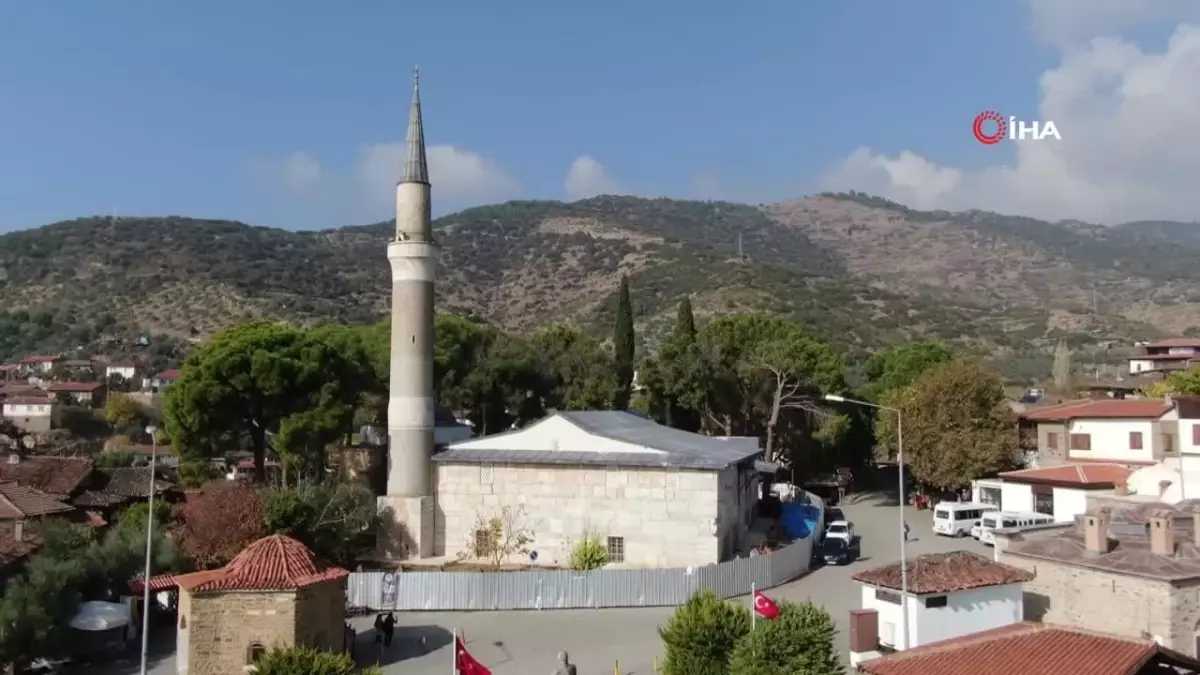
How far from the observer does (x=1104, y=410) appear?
3978 cm

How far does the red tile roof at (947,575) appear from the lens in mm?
20219

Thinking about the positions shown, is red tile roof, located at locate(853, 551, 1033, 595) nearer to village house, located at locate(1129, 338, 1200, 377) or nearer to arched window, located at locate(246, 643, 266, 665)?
arched window, located at locate(246, 643, 266, 665)

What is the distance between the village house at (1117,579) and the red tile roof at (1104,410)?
15382 mm

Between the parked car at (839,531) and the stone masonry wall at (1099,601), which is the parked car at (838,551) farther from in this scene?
the stone masonry wall at (1099,601)

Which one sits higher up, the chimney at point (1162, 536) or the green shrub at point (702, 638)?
the chimney at point (1162, 536)

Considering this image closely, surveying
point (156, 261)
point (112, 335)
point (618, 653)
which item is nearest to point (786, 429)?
point (618, 653)

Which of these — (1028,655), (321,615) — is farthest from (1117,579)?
(321,615)

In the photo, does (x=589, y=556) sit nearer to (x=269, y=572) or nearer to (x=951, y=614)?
(x=269, y=572)

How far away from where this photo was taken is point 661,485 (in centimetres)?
3055

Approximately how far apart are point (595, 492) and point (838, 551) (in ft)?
28.9

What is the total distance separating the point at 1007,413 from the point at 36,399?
69300mm

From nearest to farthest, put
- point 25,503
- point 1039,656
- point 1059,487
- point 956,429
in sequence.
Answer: point 1039,656 → point 25,503 → point 1059,487 → point 956,429

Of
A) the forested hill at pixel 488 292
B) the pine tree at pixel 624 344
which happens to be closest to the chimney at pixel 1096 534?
the pine tree at pixel 624 344

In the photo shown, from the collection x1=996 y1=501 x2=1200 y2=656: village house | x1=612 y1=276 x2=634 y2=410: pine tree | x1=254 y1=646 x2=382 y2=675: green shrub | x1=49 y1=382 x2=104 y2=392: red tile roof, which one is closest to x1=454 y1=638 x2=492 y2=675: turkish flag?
x1=254 y1=646 x2=382 y2=675: green shrub
